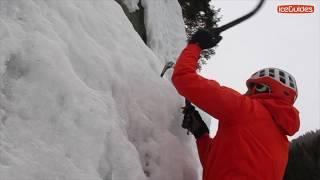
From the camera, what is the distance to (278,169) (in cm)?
381

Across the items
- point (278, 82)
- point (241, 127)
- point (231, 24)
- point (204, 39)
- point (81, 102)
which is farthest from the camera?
point (231, 24)

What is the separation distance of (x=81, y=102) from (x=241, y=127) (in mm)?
1163

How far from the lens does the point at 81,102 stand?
3.59m

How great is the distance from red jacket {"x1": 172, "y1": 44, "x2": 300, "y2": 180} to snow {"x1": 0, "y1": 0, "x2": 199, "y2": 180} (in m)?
0.56

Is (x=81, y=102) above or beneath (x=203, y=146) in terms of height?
above

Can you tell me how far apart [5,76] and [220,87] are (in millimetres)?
1489

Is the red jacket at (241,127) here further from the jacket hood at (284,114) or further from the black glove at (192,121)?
the black glove at (192,121)

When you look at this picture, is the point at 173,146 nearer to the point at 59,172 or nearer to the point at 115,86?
the point at 115,86

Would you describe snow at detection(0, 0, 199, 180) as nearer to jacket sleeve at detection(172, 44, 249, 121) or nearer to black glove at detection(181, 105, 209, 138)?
black glove at detection(181, 105, 209, 138)

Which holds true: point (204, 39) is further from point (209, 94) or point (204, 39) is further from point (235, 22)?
point (209, 94)

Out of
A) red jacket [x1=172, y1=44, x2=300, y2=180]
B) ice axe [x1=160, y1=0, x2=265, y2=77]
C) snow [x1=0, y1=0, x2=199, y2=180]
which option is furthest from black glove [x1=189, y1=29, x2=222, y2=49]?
snow [x1=0, y1=0, x2=199, y2=180]

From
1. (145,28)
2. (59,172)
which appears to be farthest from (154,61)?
(145,28)

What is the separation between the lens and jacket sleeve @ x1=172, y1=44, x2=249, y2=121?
3.66m

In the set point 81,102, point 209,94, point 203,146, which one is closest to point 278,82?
point 209,94
